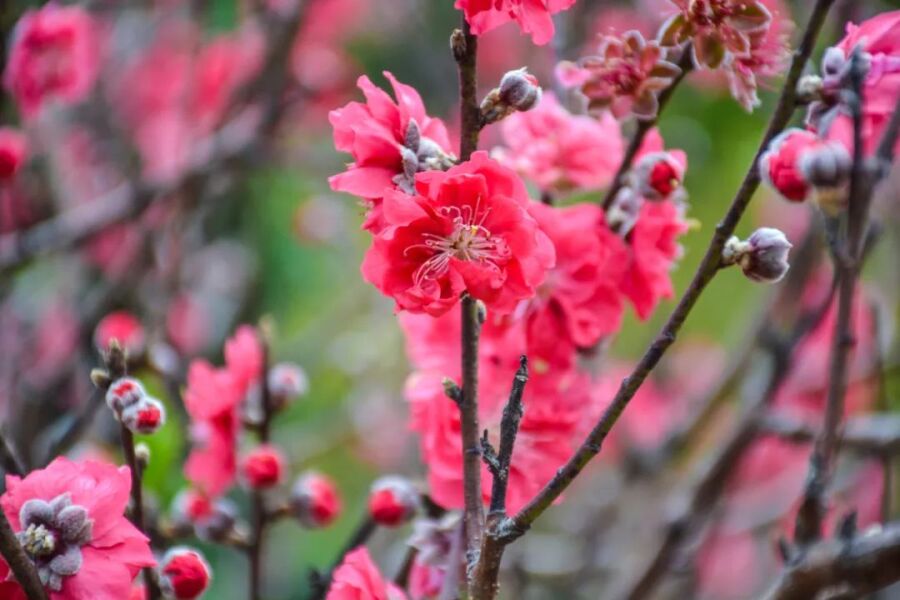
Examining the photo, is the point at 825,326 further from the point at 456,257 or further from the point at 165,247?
the point at 456,257

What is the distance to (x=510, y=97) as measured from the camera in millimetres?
554

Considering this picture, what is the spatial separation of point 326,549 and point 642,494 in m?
0.49

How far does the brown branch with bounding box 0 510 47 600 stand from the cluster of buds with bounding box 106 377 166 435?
3.9 inches

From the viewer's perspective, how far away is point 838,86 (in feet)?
1.80

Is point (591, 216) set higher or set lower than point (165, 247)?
higher

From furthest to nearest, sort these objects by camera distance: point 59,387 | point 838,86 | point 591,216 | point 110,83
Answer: point 110,83 < point 59,387 < point 591,216 < point 838,86

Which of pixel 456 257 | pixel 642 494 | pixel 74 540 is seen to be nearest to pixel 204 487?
pixel 74 540

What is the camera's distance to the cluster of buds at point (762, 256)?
0.54 metres

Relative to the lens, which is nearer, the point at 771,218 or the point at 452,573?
the point at 452,573

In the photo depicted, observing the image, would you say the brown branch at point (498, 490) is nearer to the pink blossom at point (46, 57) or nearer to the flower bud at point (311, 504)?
the flower bud at point (311, 504)

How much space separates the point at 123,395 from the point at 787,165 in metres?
0.39

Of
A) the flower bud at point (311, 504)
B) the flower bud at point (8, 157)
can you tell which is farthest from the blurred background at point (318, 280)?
the flower bud at point (311, 504)

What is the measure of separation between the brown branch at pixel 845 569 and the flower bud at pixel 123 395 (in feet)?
1.20

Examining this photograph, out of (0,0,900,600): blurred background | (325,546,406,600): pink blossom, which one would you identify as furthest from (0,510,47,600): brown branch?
(0,0,900,600): blurred background
